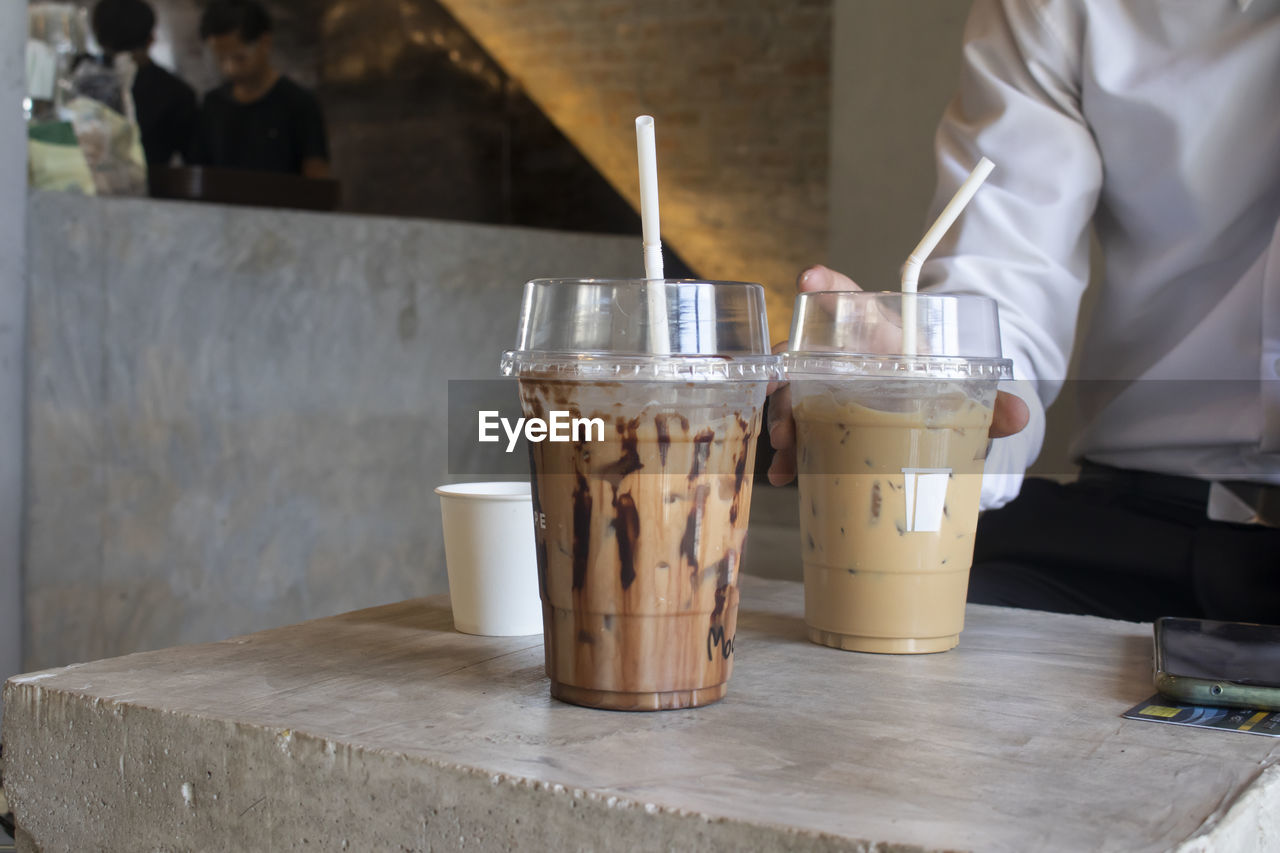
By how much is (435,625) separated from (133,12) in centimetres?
412

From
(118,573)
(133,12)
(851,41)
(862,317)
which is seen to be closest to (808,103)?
(851,41)

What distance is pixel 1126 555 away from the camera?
4.50 ft

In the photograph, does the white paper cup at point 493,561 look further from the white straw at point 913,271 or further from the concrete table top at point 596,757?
the white straw at point 913,271

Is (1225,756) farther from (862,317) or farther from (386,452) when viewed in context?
(386,452)

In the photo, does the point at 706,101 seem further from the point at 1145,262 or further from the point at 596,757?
the point at 596,757

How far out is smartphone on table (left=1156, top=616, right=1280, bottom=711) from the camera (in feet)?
2.29

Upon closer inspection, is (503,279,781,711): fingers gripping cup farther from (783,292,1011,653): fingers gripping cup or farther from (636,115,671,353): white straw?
(783,292,1011,653): fingers gripping cup

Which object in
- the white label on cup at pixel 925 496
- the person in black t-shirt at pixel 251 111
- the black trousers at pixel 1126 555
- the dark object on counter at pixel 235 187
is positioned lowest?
the black trousers at pixel 1126 555

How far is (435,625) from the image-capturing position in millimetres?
917

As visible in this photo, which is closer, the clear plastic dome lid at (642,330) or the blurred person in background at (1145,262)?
the clear plastic dome lid at (642,330)

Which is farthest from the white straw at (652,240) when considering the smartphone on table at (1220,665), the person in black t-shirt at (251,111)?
the person in black t-shirt at (251,111)

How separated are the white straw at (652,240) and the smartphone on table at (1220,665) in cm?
39

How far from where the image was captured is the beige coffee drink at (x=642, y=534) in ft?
2.12

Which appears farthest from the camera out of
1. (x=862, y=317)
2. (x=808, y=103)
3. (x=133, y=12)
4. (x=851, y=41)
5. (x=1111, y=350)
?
(x=808, y=103)
